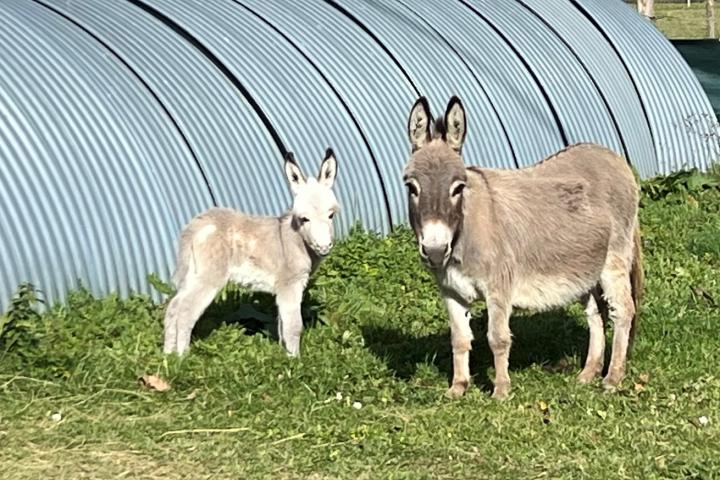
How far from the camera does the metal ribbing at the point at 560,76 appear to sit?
1639 cm

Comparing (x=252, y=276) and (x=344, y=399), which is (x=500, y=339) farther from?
(x=252, y=276)

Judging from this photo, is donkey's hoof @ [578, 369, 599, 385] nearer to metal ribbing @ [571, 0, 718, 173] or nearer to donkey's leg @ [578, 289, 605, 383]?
donkey's leg @ [578, 289, 605, 383]

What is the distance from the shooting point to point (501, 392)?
8195 mm

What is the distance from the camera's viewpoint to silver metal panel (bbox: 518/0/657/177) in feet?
56.2

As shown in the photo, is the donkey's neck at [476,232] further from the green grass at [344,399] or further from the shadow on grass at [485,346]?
the shadow on grass at [485,346]

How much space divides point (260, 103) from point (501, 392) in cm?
530

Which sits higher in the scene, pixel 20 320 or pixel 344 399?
pixel 20 320

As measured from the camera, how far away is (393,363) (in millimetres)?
8992

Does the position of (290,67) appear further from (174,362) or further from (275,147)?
(174,362)

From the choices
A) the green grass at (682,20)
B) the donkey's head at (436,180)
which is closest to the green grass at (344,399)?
the donkey's head at (436,180)

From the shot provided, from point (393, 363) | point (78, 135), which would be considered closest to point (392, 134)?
point (78, 135)

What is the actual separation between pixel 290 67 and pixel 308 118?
0.75 meters

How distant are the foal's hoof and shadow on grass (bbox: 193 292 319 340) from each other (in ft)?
5.26

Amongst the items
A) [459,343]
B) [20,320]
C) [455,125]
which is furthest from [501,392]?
[20,320]
